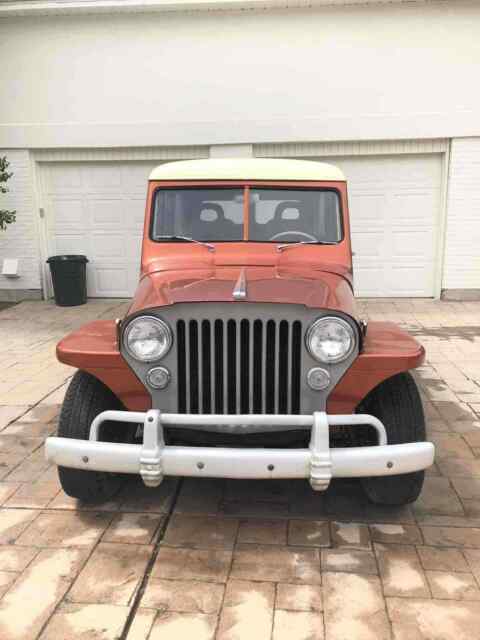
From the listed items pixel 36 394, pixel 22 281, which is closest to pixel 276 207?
pixel 36 394

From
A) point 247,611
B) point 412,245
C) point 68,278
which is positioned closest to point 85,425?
point 247,611

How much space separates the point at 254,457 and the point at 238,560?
1.97 feet

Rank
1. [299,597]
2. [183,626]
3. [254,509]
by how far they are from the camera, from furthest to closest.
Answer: [254,509] → [299,597] → [183,626]

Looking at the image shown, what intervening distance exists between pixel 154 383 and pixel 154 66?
7753mm

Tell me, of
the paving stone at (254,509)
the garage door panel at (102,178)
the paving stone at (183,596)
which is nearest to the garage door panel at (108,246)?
the garage door panel at (102,178)

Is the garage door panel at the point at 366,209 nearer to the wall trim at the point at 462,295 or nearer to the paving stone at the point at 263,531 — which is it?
the wall trim at the point at 462,295

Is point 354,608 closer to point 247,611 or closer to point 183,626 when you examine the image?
point 247,611

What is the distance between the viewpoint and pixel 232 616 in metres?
2.37

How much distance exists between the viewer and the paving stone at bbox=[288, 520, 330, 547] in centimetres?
289

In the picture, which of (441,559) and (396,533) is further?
(396,533)

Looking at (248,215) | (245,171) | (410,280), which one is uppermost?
(245,171)

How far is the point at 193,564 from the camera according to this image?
107 inches

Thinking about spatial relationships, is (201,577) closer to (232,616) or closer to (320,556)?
(232,616)

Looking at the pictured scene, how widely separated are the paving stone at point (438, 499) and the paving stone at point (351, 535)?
1.33 ft
